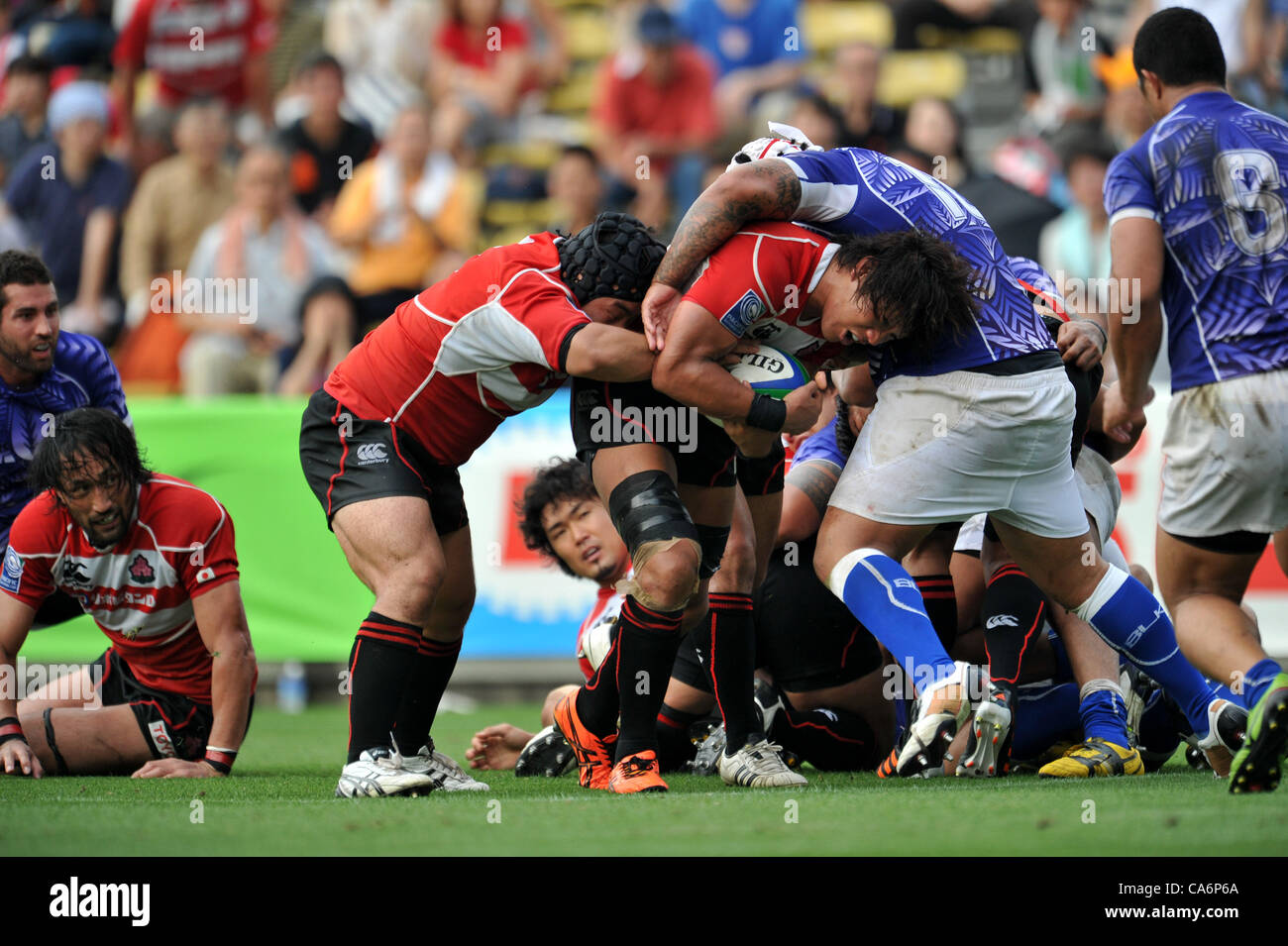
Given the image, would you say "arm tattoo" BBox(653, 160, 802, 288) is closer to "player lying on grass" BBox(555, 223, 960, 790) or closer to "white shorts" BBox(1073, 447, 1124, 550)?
"player lying on grass" BBox(555, 223, 960, 790)

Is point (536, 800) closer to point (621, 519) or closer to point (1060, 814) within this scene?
point (621, 519)

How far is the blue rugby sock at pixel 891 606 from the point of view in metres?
4.86

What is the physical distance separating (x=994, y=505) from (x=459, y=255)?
7.88 metres

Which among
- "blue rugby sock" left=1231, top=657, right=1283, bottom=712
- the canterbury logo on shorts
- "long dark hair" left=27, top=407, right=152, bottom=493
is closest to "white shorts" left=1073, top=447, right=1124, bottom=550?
"blue rugby sock" left=1231, top=657, right=1283, bottom=712

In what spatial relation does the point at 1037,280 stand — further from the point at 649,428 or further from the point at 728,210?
the point at 649,428

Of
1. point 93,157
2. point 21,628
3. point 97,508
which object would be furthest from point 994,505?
point 93,157

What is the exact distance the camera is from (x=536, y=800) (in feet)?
16.7

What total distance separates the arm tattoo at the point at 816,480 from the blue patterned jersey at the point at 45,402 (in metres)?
2.88

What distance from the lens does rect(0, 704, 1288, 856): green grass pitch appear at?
13.1 feet

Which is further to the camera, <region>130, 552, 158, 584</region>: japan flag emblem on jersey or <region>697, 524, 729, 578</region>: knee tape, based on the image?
<region>130, 552, 158, 584</region>: japan flag emblem on jersey

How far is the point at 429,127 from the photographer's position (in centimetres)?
1344

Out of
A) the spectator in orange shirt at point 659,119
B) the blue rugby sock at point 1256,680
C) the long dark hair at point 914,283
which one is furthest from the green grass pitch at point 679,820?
the spectator in orange shirt at point 659,119

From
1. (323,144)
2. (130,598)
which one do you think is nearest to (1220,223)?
(130,598)

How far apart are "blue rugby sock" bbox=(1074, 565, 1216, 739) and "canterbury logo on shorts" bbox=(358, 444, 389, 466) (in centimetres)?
240
